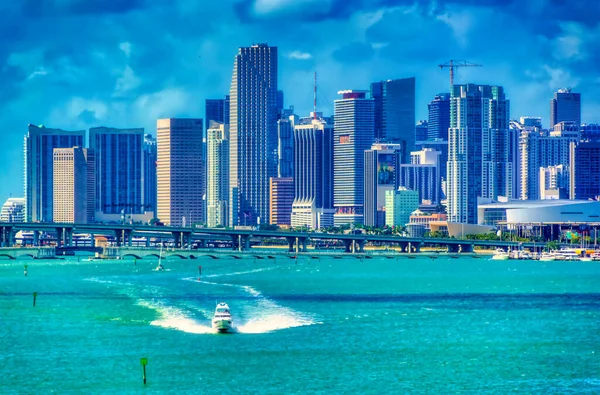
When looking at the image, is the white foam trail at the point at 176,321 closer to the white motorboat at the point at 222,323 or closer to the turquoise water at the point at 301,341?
the turquoise water at the point at 301,341

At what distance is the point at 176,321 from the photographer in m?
103

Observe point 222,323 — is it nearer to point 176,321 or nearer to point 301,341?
point 301,341

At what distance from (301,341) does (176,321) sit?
1767 cm

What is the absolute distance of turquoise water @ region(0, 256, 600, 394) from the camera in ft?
230

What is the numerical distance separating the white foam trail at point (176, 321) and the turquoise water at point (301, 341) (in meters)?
0.16

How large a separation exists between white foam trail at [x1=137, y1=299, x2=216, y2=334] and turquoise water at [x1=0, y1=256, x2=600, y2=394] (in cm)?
16

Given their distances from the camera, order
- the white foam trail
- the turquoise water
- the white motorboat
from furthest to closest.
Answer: the white foam trail → the white motorboat → the turquoise water

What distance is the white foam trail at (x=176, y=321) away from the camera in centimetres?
9519

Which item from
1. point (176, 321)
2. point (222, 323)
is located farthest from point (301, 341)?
point (176, 321)

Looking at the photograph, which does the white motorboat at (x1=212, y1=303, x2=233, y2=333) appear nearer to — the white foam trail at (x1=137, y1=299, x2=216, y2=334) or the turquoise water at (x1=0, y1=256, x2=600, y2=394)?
the white foam trail at (x1=137, y1=299, x2=216, y2=334)

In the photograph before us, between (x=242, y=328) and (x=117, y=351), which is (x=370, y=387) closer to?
(x=117, y=351)

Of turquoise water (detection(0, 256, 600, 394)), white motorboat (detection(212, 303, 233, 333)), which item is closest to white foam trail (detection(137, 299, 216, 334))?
turquoise water (detection(0, 256, 600, 394))

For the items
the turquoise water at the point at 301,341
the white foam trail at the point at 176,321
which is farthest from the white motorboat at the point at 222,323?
the turquoise water at the point at 301,341

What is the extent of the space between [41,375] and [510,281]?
114646mm
